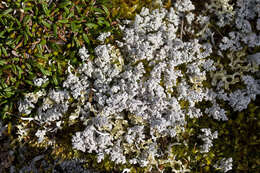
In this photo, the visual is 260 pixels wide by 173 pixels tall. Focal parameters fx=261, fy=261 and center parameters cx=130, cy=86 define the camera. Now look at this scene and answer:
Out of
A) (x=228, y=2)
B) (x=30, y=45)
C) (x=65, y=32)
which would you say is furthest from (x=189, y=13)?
(x=30, y=45)

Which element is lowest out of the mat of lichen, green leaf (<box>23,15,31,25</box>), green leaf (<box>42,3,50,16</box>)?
the mat of lichen

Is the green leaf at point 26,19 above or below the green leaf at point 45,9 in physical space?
below

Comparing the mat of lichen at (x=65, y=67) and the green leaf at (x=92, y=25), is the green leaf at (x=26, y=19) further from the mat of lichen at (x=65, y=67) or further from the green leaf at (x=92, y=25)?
the green leaf at (x=92, y=25)

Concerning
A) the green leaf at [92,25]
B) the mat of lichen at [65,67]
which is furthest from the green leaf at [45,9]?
the green leaf at [92,25]

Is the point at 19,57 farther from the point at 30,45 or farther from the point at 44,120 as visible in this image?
the point at 44,120

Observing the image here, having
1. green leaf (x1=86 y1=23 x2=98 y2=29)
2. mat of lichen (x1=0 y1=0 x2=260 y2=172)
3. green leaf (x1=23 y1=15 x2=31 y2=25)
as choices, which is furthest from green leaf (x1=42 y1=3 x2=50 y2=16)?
green leaf (x1=86 y1=23 x2=98 y2=29)

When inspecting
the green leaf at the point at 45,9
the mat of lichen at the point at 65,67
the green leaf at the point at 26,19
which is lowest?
the mat of lichen at the point at 65,67

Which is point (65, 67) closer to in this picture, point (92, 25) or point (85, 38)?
point (85, 38)

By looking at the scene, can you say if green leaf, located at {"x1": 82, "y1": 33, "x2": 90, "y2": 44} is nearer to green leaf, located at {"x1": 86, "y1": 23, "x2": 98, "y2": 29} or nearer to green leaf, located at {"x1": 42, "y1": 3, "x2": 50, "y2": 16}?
green leaf, located at {"x1": 86, "y1": 23, "x2": 98, "y2": 29}
